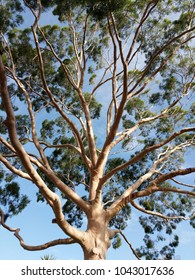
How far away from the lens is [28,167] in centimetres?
458

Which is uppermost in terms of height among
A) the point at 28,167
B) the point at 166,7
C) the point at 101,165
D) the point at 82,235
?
the point at 166,7

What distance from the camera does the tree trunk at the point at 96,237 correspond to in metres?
5.23

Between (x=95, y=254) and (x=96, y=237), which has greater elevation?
(x=96, y=237)

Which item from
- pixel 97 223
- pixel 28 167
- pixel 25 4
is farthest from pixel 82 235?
pixel 25 4

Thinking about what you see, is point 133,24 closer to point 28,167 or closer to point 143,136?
point 143,136

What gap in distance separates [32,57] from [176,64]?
4.10 meters

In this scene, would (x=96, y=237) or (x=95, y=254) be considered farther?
(x=96, y=237)

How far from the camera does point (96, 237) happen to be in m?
5.50

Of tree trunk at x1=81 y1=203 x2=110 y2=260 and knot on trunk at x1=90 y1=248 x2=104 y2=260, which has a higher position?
tree trunk at x1=81 y1=203 x2=110 y2=260

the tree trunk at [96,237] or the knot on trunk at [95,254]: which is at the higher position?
the tree trunk at [96,237]

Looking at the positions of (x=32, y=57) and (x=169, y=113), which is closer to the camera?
(x=32, y=57)

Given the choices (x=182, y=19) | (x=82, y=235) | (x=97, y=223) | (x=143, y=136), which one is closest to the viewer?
(x=82, y=235)

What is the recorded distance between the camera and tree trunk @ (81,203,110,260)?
5231 millimetres
